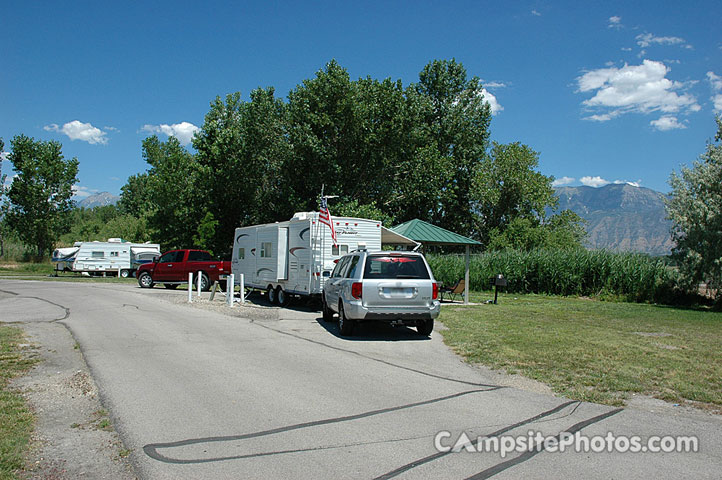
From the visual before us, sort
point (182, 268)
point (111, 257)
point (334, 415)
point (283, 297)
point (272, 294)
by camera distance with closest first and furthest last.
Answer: point (334, 415), point (283, 297), point (272, 294), point (182, 268), point (111, 257)

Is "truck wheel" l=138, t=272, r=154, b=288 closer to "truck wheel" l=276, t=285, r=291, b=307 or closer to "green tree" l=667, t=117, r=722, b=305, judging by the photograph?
"truck wheel" l=276, t=285, r=291, b=307

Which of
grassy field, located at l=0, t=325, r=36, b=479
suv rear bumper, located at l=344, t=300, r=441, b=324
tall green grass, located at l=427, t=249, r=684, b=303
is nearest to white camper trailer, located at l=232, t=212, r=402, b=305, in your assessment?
suv rear bumper, located at l=344, t=300, r=441, b=324

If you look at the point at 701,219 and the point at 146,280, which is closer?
the point at 701,219

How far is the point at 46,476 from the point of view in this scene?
420 centimetres

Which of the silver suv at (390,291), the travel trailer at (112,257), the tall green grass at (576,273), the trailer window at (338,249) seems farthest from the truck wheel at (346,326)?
the travel trailer at (112,257)

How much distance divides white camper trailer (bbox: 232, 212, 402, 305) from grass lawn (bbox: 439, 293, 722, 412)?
12.2 ft

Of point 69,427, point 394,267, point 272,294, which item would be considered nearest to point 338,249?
point 272,294

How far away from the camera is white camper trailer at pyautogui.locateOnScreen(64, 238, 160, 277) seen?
40.3 metres

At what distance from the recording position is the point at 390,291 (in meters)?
11.1

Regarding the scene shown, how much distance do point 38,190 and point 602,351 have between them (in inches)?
2404

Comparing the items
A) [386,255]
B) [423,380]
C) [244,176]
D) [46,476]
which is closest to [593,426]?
[423,380]

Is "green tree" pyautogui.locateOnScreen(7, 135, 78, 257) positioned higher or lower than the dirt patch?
higher

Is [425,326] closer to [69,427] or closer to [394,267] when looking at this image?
[394,267]

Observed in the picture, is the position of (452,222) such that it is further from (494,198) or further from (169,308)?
(169,308)
